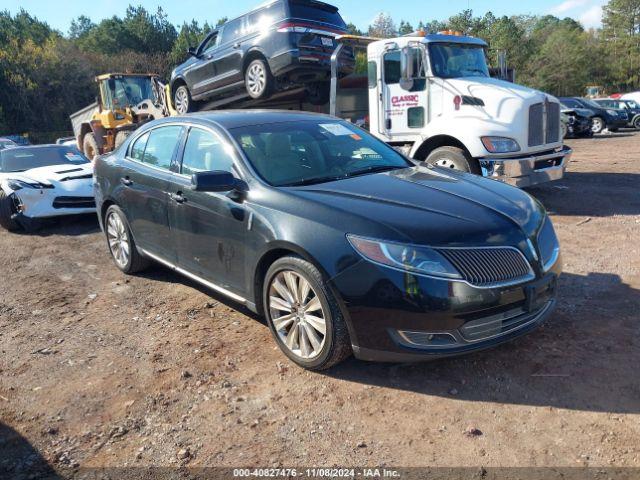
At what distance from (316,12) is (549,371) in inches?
315

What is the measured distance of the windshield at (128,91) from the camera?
1498 cm

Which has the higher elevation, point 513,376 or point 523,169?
point 523,169

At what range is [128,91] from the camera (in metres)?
15.1

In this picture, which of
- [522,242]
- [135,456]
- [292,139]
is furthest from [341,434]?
[292,139]

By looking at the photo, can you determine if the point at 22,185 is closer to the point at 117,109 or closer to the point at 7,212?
the point at 7,212

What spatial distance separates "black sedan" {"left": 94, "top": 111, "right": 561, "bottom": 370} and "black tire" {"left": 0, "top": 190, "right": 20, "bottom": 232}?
461cm

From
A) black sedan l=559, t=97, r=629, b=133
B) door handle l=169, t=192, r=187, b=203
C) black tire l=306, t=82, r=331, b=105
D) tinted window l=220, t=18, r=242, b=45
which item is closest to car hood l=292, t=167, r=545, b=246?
door handle l=169, t=192, r=187, b=203

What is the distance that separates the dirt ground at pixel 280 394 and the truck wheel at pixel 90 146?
10709mm

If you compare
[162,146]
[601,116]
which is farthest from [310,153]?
[601,116]

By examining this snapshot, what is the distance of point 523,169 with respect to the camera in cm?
748

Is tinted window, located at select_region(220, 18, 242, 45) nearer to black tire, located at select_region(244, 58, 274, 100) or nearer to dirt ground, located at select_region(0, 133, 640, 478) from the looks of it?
black tire, located at select_region(244, 58, 274, 100)

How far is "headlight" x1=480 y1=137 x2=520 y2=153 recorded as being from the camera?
7531 mm

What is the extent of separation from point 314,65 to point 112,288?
5626 mm

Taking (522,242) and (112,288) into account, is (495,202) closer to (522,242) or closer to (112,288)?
(522,242)
